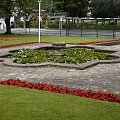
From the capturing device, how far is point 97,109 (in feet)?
22.6

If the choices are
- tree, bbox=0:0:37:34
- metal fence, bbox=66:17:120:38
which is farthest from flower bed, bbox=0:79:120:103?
metal fence, bbox=66:17:120:38

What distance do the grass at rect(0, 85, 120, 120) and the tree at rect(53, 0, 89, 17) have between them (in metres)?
55.2

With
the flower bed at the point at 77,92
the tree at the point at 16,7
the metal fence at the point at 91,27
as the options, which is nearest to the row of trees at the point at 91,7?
the metal fence at the point at 91,27

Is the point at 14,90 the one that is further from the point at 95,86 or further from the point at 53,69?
the point at 53,69

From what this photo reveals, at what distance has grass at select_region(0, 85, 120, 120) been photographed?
6.34 meters

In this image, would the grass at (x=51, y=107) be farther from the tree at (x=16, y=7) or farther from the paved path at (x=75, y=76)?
the tree at (x=16, y=7)

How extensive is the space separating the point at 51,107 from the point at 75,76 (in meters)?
5.07

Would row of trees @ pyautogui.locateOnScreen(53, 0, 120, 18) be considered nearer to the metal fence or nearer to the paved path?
the metal fence

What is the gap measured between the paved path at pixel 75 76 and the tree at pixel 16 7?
826 inches

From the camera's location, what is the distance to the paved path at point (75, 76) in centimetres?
1040

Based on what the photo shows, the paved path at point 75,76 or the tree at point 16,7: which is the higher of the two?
the tree at point 16,7

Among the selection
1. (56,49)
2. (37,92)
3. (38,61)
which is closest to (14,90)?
(37,92)

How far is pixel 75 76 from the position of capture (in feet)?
39.4

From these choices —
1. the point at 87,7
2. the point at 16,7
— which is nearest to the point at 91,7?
the point at 87,7
